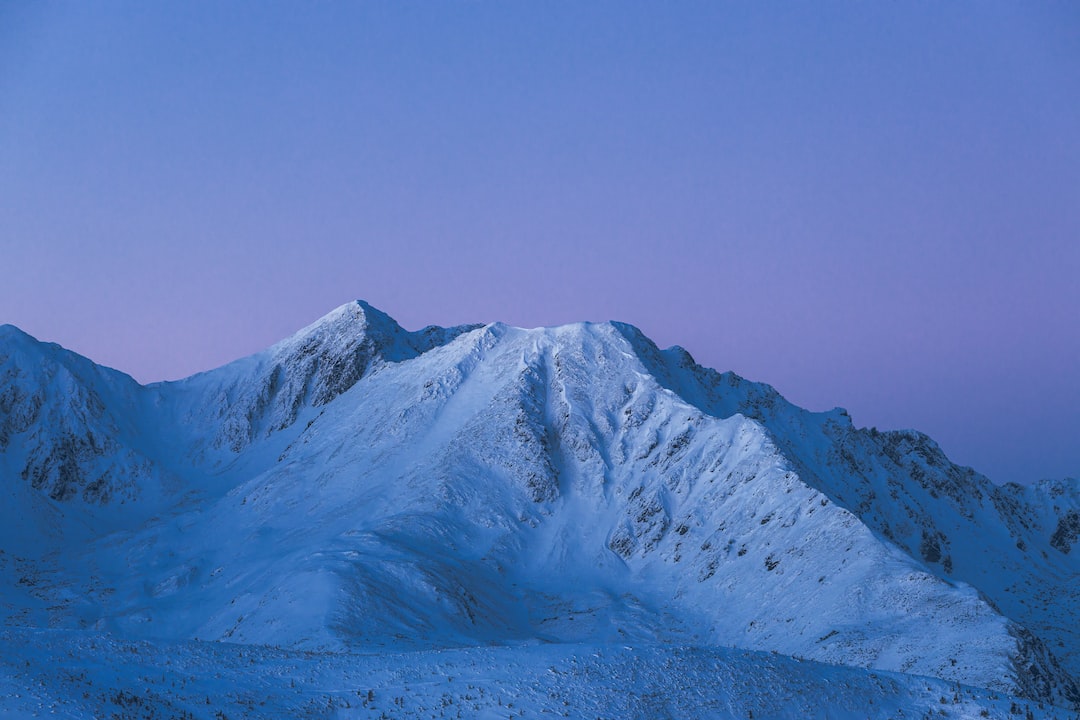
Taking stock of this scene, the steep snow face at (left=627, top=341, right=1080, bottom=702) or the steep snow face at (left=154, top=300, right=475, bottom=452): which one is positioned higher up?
the steep snow face at (left=154, top=300, right=475, bottom=452)

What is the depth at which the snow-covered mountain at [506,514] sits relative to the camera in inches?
2694

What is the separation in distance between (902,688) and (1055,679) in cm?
2235

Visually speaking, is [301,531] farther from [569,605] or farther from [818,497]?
[818,497]

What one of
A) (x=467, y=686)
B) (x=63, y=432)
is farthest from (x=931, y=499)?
(x=63, y=432)

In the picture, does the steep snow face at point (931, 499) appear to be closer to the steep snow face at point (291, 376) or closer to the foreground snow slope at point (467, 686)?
the steep snow face at point (291, 376)

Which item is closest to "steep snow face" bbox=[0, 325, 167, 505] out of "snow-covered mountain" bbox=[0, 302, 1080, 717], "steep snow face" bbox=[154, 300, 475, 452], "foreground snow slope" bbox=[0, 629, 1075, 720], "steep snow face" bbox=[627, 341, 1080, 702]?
"snow-covered mountain" bbox=[0, 302, 1080, 717]

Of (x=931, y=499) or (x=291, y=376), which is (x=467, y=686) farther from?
(x=291, y=376)

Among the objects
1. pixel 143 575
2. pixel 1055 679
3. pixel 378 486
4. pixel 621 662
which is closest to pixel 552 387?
pixel 378 486

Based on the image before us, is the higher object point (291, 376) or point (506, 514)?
point (291, 376)

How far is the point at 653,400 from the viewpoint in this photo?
4294 inches

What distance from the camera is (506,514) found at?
320 ft

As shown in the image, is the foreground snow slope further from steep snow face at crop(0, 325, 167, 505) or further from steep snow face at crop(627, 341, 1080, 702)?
Result: steep snow face at crop(0, 325, 167, 505)

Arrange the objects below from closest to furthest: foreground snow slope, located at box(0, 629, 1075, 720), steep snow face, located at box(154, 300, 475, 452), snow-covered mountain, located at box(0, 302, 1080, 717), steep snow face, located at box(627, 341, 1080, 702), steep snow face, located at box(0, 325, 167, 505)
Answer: foreground snow slope, located at box(0, 629, 1075, 720) < snow-covered mountain, located at box(0, 302, 1080, 717) < steep snow face, located at box(627, 341, 1080, 702) < steep snow face, located at box(0, 325, 167, 505) < steep snow face, located at box(154, 300, 475, 452)

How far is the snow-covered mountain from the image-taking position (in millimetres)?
68438
